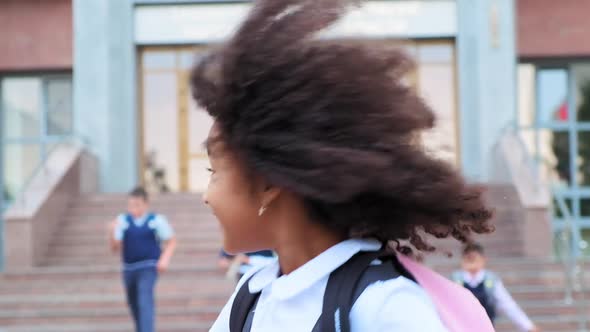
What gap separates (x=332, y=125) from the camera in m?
1.46

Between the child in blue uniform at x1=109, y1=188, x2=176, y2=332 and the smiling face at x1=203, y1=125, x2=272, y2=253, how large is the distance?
655 centimetres

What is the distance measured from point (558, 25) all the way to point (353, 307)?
16882 millimetres

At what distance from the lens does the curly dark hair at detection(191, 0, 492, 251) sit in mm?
1454

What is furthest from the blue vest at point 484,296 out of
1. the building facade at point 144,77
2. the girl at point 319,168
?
the building facade at point 144,77

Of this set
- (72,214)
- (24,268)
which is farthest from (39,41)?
(24,268)

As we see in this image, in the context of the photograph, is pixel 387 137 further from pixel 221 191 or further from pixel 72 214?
pixel 72 214

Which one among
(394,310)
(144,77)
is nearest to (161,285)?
(144,77)

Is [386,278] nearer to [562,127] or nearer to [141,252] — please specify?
[141,252]

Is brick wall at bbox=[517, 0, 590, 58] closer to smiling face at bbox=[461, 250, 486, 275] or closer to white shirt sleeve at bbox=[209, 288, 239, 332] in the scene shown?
smiling face at bbox=[461, 250, 486, 275]

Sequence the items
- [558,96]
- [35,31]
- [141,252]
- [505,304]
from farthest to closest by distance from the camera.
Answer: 1. [558,96]
2. [35,31]
3. [141,252]
4. [505,304]

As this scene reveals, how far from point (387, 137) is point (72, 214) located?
13.9 m

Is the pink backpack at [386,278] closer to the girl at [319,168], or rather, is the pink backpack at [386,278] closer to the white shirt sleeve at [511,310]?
the girl at [319,168]

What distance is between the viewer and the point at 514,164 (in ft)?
47.0

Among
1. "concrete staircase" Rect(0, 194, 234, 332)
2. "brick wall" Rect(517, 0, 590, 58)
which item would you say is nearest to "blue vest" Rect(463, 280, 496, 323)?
"concrete staircase" Rect(0, 194, 234, 332)
